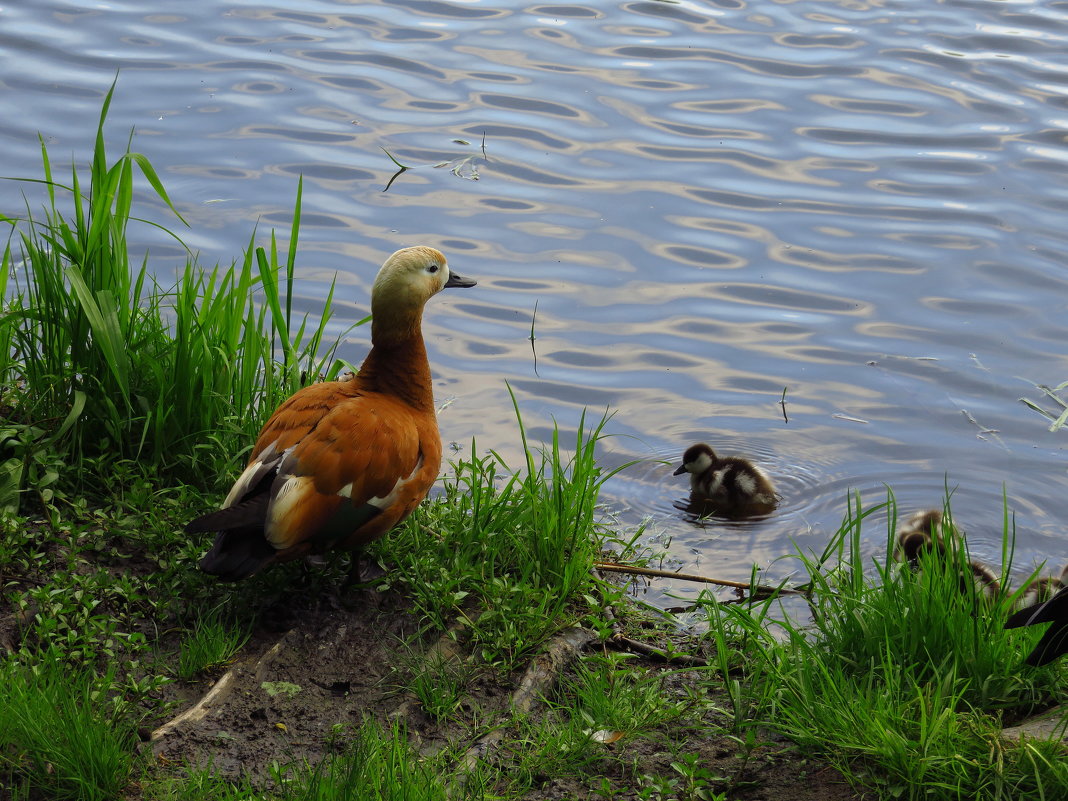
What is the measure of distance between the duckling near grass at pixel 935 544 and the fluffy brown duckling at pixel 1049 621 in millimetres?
392

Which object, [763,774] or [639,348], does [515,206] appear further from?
[763,774]

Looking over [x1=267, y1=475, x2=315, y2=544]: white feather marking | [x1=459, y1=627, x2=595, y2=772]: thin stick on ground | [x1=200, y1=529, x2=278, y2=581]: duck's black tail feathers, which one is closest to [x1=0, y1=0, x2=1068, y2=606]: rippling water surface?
[x1=459, y1=627, x2=595, y2=772]: thin stick on ground

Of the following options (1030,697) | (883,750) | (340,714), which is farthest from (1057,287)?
(340,714)

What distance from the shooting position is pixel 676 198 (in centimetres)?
830

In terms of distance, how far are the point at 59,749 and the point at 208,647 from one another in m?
0.74

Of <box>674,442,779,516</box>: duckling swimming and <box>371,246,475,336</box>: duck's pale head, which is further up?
<box>371,246,475,336</box>: duck's pale head

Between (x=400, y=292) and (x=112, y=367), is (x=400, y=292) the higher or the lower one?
the higher one

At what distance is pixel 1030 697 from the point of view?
3.57 m

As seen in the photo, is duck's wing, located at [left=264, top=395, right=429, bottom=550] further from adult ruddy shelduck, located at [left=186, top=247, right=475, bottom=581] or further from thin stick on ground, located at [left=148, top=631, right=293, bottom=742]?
thin stick on ground, located at [left=148, top=631, right=293, bottom=742]

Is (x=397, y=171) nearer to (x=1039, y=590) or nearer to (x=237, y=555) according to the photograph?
(x=237, y=555)

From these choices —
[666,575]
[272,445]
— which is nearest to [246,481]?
[272,445]

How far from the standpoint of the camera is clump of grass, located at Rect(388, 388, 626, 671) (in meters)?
4.11

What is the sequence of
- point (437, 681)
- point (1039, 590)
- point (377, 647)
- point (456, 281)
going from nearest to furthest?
point (437, 681), point (377, 647), point (1039, 590), point (456, 281)

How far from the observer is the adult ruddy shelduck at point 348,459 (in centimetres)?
392
